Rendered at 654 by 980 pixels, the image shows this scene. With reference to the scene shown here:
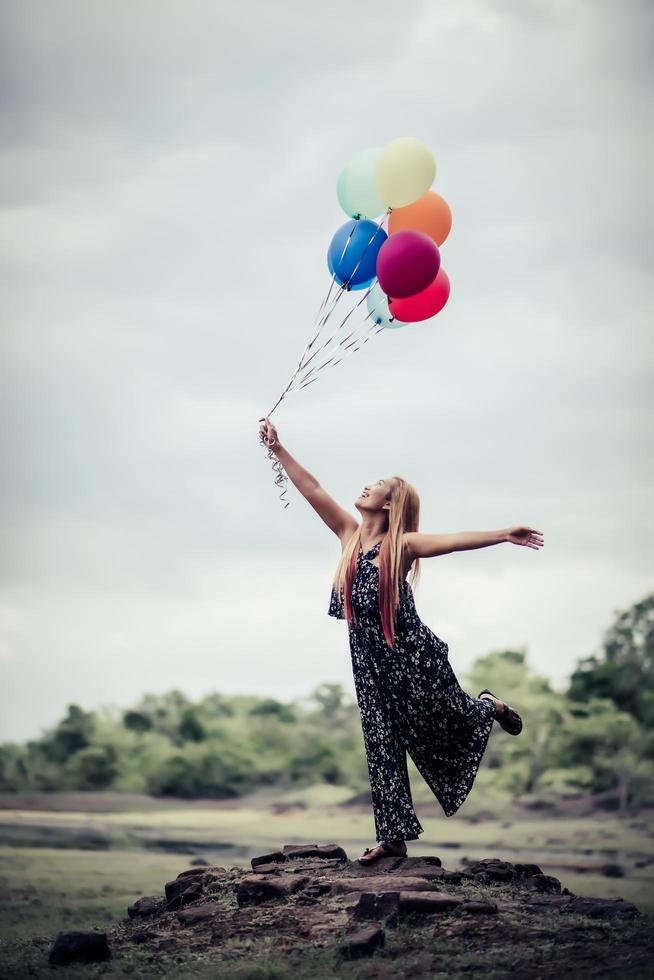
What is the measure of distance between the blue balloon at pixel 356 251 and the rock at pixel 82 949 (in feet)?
13.0

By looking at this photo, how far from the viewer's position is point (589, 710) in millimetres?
20703

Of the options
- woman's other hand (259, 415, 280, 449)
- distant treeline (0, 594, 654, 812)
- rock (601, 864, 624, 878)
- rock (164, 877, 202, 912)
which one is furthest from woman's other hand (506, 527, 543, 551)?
distant treeline (0, 594, 654, 812)

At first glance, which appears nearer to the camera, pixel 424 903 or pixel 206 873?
pixel 424 903

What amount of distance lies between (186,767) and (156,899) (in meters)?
13.8

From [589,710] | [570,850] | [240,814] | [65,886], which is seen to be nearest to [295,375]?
[65,886]

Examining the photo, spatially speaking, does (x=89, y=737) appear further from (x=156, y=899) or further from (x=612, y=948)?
(x=612, y=948)

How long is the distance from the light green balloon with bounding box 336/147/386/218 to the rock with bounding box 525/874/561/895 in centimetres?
410

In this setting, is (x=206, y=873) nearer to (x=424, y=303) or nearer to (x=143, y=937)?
(x=143, y=937)

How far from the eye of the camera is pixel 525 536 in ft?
18.9

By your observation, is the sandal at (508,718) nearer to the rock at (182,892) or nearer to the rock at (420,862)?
the rock at (420,862)

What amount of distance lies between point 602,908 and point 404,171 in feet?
14.1

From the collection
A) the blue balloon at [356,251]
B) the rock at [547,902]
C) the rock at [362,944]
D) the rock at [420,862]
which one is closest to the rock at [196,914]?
the rock at [362,944]

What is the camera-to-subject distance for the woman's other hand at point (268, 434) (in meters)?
6.43

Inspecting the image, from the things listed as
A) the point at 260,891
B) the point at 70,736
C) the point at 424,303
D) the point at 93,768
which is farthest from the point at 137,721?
the point at 424,303
